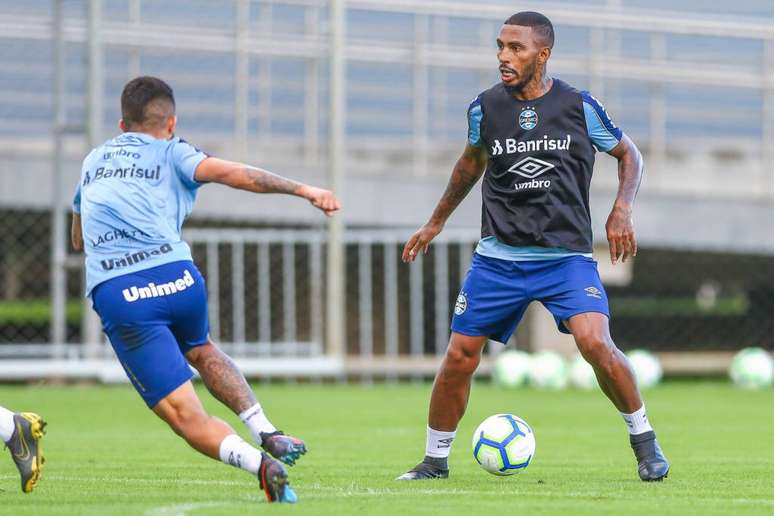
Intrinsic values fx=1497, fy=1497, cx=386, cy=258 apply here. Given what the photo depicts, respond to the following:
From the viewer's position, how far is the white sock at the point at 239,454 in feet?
19.3

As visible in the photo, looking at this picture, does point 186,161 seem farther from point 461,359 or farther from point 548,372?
point 548,372

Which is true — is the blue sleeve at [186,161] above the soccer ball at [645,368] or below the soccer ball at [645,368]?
above

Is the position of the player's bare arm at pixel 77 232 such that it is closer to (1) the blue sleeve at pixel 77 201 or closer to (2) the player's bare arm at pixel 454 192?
(1) the blue sleeve at pixel 77 201

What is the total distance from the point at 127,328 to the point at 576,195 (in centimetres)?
238

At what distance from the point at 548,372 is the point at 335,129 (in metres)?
3.56

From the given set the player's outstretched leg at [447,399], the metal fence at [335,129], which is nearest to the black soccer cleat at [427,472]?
the player's outstretched leg at [447,399]

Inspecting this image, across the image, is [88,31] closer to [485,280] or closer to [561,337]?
[561,337]

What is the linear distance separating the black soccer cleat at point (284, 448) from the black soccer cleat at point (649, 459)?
68.8 inches

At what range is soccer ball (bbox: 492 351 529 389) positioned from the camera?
1653 cm

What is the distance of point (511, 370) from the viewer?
16516 mm

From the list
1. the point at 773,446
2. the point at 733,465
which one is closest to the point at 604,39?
the point at 773,446

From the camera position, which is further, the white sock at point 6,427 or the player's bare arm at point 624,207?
the player's bare arm at point 624,207

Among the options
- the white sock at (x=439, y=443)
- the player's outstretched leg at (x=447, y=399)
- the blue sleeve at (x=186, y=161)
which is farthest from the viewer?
the white sock at (x=439, y=443)

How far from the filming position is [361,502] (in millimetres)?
6164
